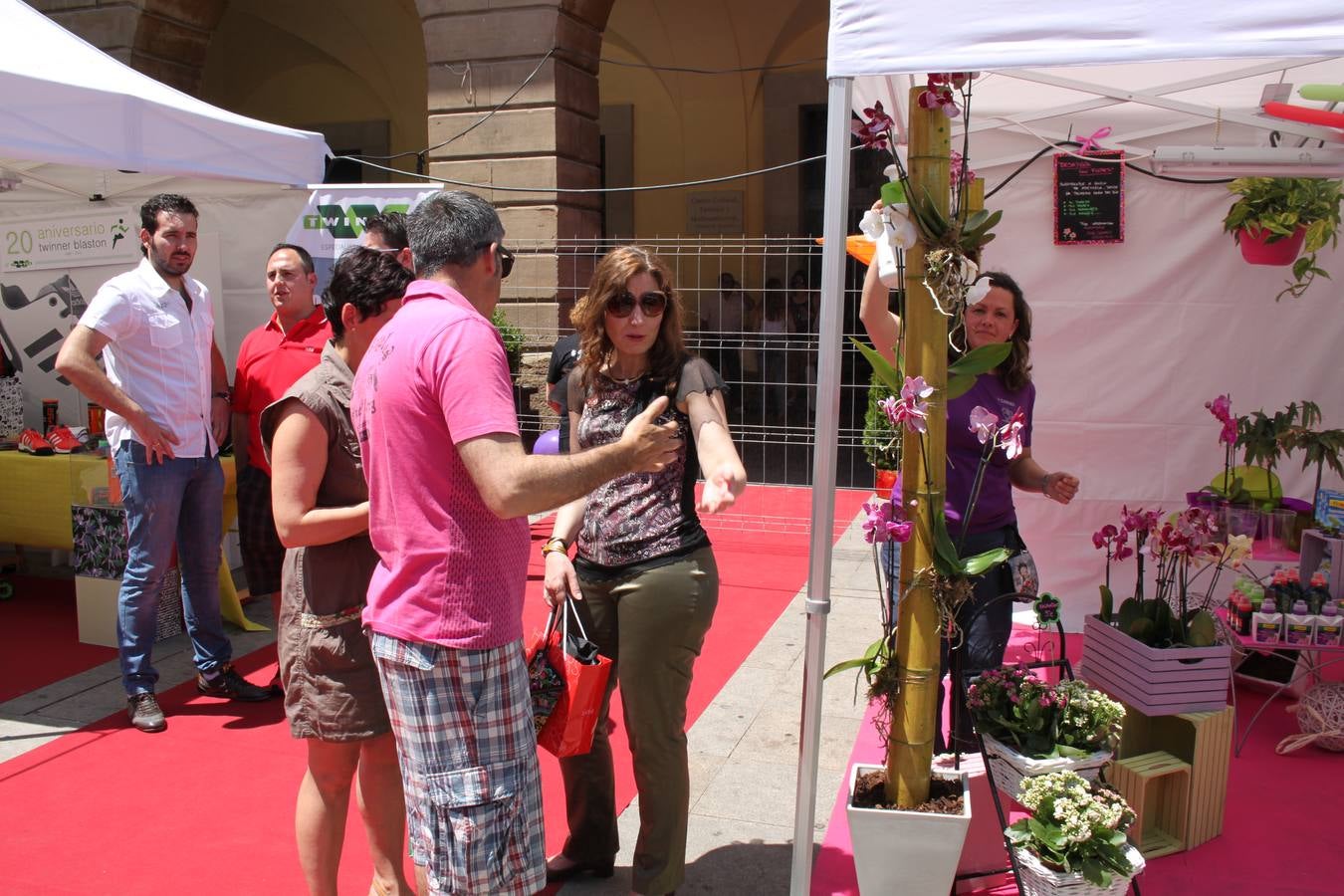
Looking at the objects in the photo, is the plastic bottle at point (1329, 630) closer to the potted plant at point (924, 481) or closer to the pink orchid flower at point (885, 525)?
the potted plant at point (924, 481)

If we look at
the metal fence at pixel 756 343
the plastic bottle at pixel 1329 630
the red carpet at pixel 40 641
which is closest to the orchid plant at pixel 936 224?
the plastic bottle at pixel 1329 630

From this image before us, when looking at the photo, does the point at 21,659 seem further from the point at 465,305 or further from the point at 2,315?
the point at 465,305

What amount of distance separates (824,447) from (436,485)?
2.73 feet

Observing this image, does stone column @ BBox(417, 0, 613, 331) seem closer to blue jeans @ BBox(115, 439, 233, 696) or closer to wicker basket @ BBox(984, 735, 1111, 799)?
blue jeans @ BBox(115, 439, 233, 696)

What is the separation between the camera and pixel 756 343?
399 inches

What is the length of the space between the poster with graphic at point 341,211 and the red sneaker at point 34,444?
168cm

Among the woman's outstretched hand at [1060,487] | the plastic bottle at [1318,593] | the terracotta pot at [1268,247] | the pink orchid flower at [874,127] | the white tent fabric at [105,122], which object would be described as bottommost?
the plastic bottle at [1318,593]

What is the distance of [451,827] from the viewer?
2.13 m

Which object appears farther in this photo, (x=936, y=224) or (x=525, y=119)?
(x=525, y=119)

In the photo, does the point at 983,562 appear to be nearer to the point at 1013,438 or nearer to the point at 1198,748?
the point at 1013,438

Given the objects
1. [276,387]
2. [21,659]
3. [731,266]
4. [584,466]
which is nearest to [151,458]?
[276,387]

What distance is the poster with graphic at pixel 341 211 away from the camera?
6.00m

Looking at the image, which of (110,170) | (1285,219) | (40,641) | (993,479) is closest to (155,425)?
(40,641)

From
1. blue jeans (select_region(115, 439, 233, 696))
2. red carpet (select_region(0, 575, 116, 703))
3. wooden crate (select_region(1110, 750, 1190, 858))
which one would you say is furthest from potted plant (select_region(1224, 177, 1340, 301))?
red carpet (select_region(0, 575, 116, 703))
